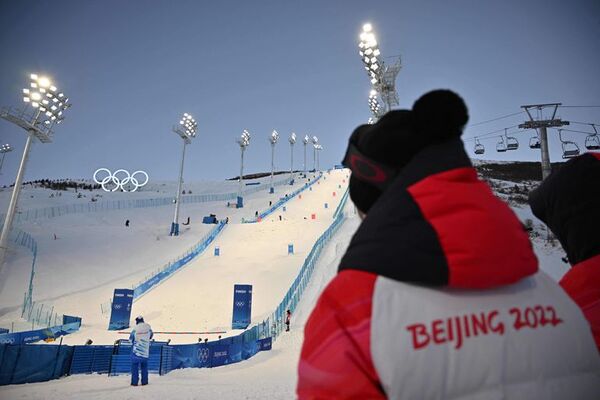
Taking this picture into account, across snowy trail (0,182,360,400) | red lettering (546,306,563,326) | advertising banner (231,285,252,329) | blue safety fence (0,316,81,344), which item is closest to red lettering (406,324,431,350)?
red lettering (546,306,563,326)

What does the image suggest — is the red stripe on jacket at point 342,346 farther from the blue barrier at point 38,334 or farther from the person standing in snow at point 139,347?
the blue barrier at point 38,334

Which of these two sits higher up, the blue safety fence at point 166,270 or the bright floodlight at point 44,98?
the bright floodlight at point 44,98

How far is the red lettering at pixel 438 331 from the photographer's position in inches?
40.8

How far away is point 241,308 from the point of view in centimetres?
1578

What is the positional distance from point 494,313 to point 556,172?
134 centimetres

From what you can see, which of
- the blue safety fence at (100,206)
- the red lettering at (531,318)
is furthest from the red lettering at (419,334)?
the blue safety fence at (100,206)

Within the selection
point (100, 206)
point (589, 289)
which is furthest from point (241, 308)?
point (100, 206)

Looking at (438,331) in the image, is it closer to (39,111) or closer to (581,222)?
(581,222)

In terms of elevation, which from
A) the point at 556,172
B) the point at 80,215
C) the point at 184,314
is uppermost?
the point at 80,215

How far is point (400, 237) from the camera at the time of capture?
1.08 meters

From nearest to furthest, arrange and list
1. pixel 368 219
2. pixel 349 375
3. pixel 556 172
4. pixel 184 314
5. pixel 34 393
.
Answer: pixel 349 375 → pixel 368 219 → pixel 556 172 → pixel 34 393 → pixel 184 314

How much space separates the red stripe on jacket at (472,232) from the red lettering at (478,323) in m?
0.09

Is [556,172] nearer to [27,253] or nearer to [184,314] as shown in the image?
[184,314]

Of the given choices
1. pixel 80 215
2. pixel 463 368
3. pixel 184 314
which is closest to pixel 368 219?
pixel 463 368
